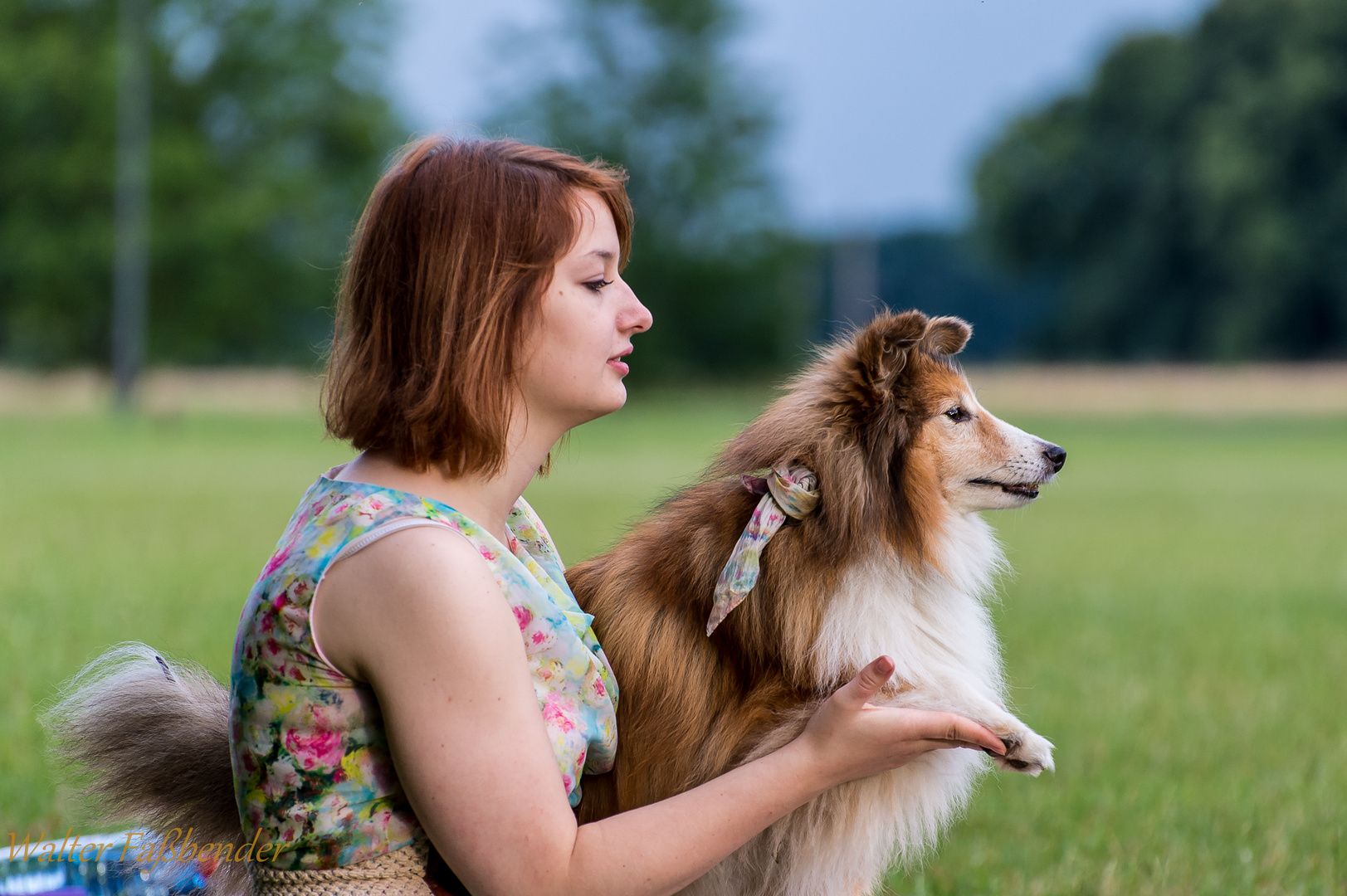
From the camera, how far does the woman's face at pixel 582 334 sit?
2104 mm

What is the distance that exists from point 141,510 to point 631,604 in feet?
37.3

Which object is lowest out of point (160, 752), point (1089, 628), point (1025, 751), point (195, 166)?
point (1089, 628)

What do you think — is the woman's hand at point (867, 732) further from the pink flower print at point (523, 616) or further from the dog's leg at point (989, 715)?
the pink flower print at point (523, 616)

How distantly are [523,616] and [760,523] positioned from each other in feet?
1.70

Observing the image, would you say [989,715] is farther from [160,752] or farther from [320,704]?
[160,752]

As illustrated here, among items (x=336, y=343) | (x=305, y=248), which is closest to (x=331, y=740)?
(x=336, y=343)

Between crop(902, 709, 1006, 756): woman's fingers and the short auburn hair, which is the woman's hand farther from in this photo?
the short auburn hair

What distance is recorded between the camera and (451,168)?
6.76 ft

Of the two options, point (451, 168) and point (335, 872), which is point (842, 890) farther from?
point (451, 168)

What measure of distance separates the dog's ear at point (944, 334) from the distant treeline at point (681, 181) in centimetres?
3524

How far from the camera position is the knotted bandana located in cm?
234

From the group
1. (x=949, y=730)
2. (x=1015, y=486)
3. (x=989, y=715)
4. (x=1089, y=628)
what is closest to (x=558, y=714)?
(x=949, y=730)

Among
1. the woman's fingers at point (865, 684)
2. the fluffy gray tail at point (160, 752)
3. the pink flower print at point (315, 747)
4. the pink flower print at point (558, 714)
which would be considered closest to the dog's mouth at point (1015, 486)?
the woman's fingers at point (865, 684)

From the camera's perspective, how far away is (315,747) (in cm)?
199
